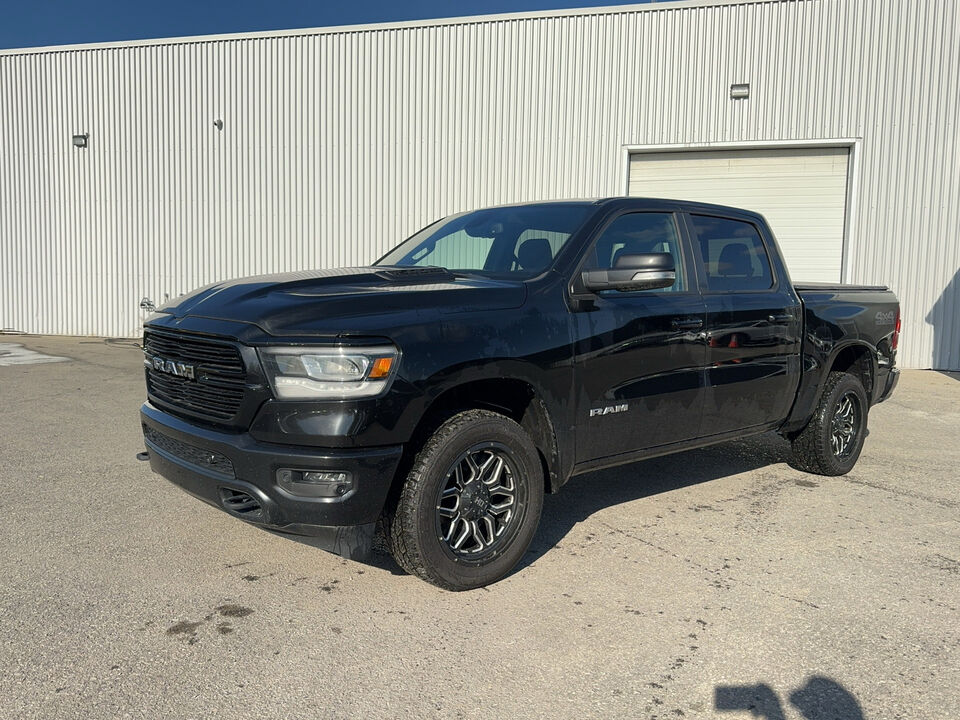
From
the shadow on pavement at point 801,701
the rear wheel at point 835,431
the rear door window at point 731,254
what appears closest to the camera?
the shadow on pavement at point 801,701

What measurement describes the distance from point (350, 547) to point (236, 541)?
122 cm

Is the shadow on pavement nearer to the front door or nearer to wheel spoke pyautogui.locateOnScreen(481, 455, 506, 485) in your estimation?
wheel spoke pyautogui.locateOnScreen(481, 455, 506, 485)

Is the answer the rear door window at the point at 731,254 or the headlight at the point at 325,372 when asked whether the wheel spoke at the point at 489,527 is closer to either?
the headlight at the point at 325,372

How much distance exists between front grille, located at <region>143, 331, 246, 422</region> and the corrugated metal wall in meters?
10.7

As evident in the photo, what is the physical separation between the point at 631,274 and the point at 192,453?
2.20 meters

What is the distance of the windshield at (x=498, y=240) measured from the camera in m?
4.11

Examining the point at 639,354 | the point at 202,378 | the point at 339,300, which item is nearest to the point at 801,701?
the point at 639,354

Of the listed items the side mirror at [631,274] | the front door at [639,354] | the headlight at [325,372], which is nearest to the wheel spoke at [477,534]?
the front door at [639,354]

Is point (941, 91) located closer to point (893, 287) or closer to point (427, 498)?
point (893, 287)

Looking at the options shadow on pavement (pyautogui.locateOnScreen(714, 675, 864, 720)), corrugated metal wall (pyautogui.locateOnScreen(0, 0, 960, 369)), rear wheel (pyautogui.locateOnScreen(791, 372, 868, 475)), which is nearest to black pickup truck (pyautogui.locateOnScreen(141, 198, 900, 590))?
rear wheel (pyautogui.locateOnScreen(791, 372, 868, 475))

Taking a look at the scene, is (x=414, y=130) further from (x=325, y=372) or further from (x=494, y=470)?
(x=325, y=372)

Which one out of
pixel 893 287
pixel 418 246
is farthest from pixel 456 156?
pixel 418 246

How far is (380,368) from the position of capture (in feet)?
10.2

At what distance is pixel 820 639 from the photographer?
315 centimetres
